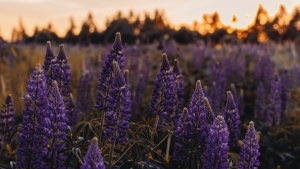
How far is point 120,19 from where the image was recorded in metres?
27.1

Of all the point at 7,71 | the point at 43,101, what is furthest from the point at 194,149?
the point at 7,71

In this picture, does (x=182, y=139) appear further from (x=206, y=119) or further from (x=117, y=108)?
(x=117, y=108)

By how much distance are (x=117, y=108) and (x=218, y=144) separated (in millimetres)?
692

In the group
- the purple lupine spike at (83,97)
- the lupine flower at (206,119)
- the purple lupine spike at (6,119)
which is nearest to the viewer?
the lupine flower at (206,119)

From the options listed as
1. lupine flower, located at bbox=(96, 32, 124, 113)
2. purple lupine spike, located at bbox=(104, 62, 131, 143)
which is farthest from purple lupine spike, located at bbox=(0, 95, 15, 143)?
purple lupine spike, located at bbox=(104, 62, 131, 143)

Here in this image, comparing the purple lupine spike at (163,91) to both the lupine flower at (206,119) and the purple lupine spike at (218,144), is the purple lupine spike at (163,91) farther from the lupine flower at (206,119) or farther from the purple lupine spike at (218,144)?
the purple lupine spike at (218,144)

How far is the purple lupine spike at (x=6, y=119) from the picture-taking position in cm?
432

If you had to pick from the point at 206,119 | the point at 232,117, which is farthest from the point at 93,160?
the point at 232,117

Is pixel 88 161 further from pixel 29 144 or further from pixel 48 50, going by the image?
pixel 48 50

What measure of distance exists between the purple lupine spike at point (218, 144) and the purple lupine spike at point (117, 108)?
0.57 metres

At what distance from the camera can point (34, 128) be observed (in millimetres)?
2986

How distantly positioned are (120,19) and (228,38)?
24.4 ft

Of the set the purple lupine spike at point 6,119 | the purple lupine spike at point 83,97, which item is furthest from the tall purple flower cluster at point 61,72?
the purple lupine spike at point 83,97

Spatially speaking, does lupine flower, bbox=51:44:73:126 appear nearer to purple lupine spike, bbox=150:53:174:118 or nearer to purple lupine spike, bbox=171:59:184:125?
purple lupine spike, bbox=150:53:174:118
